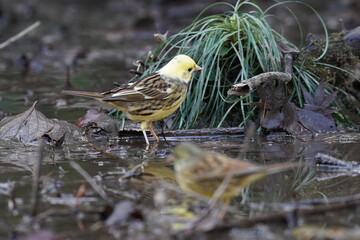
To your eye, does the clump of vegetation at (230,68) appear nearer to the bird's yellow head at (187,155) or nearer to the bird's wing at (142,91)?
the bird's wing at (142,91)

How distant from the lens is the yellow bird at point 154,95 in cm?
616

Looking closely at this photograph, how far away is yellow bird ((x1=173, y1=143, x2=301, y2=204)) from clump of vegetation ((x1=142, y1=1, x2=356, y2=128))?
8.60ft

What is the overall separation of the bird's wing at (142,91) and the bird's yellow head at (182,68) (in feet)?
0.38

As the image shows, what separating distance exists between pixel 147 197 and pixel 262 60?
2.76 metres

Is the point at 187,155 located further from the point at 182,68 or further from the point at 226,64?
the point at 226,64

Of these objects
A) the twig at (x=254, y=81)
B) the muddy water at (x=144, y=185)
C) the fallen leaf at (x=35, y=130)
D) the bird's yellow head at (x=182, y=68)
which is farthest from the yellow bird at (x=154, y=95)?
Answer: the twig at (x=254, y=81)

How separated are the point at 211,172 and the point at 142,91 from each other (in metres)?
2.70

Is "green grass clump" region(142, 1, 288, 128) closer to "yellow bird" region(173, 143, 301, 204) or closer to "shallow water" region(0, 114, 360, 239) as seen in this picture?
"shallow water" region(0, 114, 360, 239)

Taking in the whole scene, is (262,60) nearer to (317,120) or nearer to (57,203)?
(317,120)

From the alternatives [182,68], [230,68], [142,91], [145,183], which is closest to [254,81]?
[182,68]

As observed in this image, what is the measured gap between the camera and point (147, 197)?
166 inches

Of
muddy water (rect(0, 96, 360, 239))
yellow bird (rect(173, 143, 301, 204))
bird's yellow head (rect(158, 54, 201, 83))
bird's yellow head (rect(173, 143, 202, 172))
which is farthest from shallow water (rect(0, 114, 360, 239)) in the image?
bird's yellow head (rect(158, 54, 201, 83))

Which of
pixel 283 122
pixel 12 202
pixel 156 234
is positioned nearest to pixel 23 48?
pixel 283 122

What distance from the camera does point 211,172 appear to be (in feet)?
12.0
